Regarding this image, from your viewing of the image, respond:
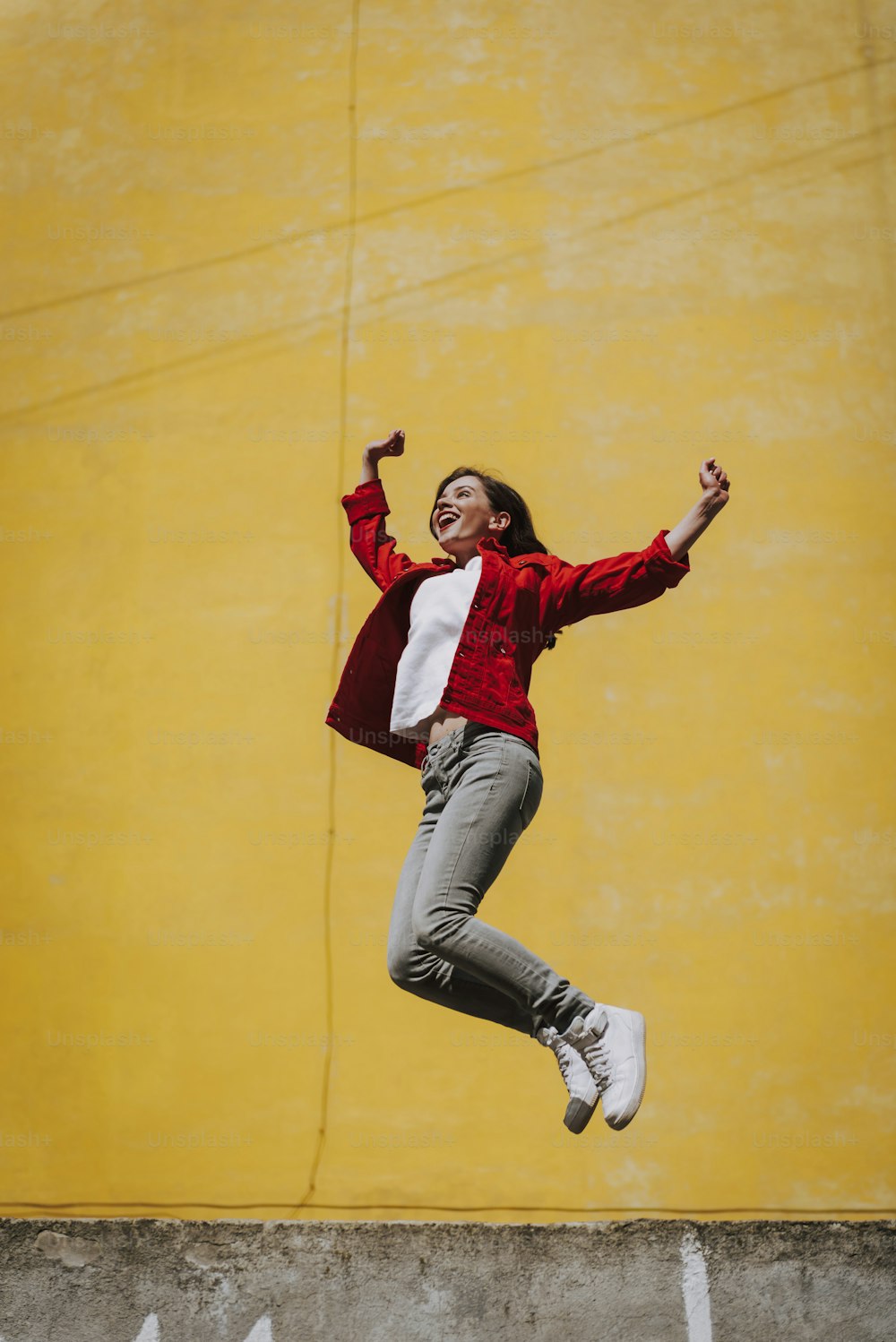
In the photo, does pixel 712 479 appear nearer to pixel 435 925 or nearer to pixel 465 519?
pixel 465 519

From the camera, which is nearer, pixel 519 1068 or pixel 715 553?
pixel 519 1068

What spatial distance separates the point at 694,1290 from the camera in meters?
4.08

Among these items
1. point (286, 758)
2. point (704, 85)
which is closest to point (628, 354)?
point (704, 85)

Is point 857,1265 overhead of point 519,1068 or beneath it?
beneath

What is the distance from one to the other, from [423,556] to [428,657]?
1141 mm

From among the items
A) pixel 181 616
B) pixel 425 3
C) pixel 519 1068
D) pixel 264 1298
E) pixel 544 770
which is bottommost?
pixel 264 1298

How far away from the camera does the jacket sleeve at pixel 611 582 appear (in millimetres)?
3625

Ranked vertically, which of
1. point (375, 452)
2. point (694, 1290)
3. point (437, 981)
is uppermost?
point (375, 452)

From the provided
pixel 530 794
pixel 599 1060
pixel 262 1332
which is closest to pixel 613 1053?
pixel 599 1060

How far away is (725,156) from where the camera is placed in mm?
5277

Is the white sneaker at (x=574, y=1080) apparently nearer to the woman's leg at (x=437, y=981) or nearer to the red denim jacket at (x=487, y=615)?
the woman's leg at (x=437, y=981)

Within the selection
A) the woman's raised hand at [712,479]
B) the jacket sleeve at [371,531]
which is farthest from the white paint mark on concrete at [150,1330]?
the woman's raised hand at [712,479]

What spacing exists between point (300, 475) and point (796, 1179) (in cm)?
283

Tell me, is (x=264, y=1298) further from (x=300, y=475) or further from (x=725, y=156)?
(x=725, y=156)
